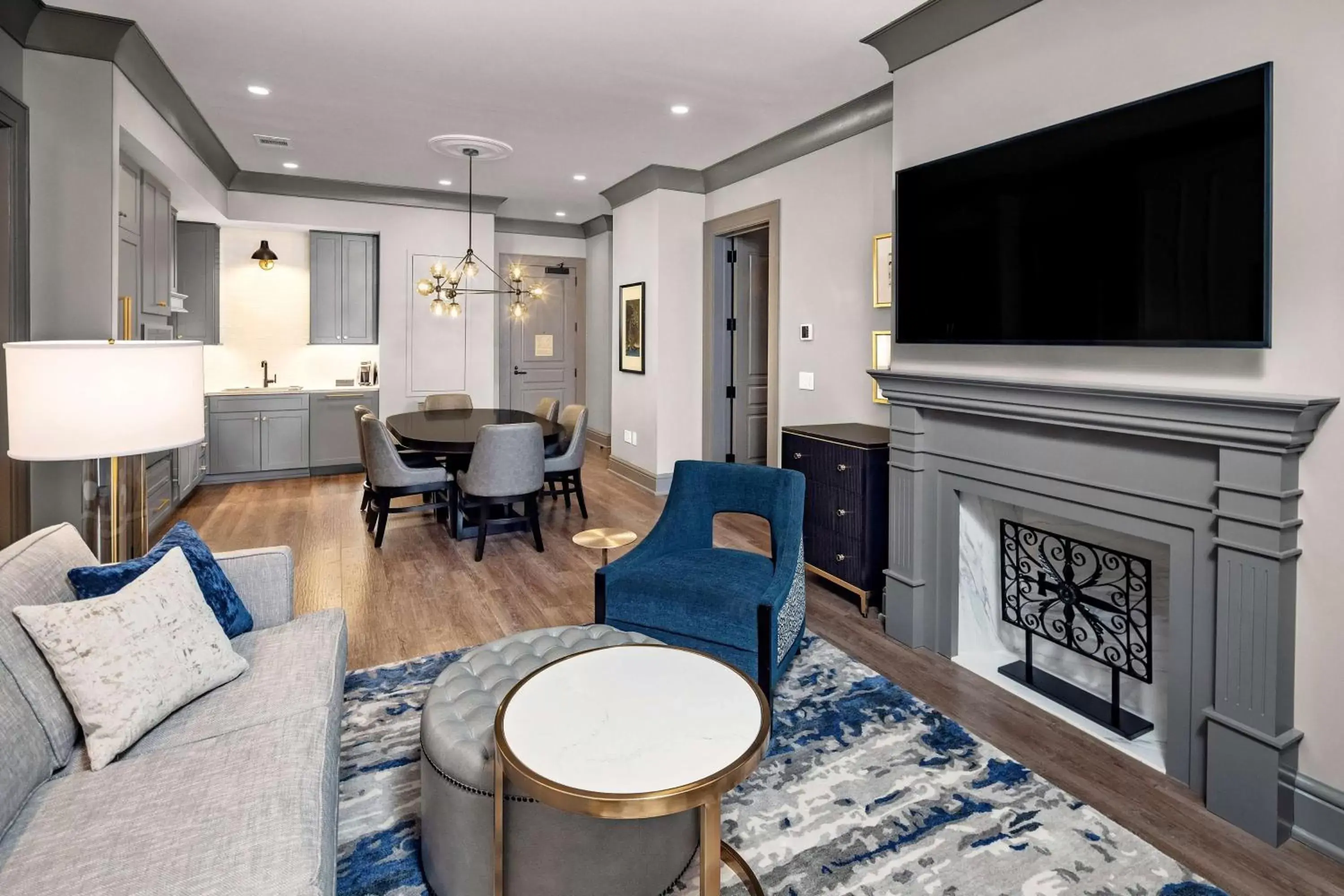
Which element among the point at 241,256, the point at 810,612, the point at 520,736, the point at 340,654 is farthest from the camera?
the point at 241,256

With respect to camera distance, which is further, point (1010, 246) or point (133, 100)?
point (133, 100)

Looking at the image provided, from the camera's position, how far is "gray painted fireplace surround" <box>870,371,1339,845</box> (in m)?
2.00

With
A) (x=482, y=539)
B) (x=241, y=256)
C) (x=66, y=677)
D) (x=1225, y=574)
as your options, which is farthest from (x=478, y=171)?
(x=1225, y=574)

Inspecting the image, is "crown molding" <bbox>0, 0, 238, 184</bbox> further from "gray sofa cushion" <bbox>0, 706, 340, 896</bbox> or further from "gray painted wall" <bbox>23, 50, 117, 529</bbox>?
"gray sofa cushion" <bbox>0, 706, 340, 896</bbox>

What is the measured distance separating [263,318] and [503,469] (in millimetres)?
4118

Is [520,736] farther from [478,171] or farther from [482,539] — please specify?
[478,171]

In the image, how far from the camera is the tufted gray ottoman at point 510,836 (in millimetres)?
1549

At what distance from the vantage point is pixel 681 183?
6141 millimetres

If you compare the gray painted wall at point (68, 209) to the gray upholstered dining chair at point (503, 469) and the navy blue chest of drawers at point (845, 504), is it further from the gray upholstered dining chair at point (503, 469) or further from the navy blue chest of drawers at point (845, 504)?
the navy blue chest of drawers at point (845, 504)

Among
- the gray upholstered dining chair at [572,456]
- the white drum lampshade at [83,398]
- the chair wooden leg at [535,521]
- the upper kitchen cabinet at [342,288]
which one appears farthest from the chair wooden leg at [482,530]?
the upper kitchen cabinet at [342,288]

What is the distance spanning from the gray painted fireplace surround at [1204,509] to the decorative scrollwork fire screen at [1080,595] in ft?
0.63

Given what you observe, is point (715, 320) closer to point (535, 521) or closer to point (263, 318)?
point (535, 521)

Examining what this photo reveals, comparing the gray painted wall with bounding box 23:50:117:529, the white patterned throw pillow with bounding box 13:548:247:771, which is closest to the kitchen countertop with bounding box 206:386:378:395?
the gray painted wall with bounding box 23:50:117:529

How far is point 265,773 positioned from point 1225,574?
243 cm
